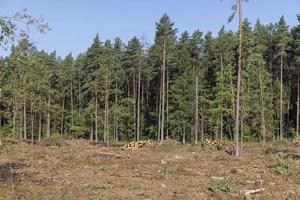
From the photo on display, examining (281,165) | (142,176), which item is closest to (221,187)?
(142,176)

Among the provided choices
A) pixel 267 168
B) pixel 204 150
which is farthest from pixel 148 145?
pixel 267 168

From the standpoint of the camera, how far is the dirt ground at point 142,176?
18.8 m

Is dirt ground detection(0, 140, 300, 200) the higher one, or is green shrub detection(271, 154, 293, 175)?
green shrub detection(271, 154, 293, 175)

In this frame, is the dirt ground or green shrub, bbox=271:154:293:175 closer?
the dirt ground

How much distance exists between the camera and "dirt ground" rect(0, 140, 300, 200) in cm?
1880

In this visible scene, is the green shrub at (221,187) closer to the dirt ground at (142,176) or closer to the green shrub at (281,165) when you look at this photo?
the dirt ground at (142,176)

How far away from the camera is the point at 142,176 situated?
24219 mm

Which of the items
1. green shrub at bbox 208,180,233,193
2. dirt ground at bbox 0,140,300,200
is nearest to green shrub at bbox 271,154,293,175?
dirt ground at bbox 0,140,300,200

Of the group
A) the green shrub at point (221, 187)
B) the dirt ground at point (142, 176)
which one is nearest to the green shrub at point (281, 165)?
the dirt ground at point (142, 176)

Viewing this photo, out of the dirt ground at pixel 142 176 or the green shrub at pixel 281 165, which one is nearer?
the dirt ground at pixel 142 176

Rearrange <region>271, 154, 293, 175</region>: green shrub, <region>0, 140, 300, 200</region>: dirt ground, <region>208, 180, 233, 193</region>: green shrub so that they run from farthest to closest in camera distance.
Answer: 1. <region>271, 154, 293, 175</region>: green shrub
2. <region>208, 180, 233, 193</region>: green shrub
3. <region>0, 140, 300, 200</region>: dirt ground

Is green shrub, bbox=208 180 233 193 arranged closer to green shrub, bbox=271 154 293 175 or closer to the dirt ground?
the dirt ground

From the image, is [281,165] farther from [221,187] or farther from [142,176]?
[221,187]

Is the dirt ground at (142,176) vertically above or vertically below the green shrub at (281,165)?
below
